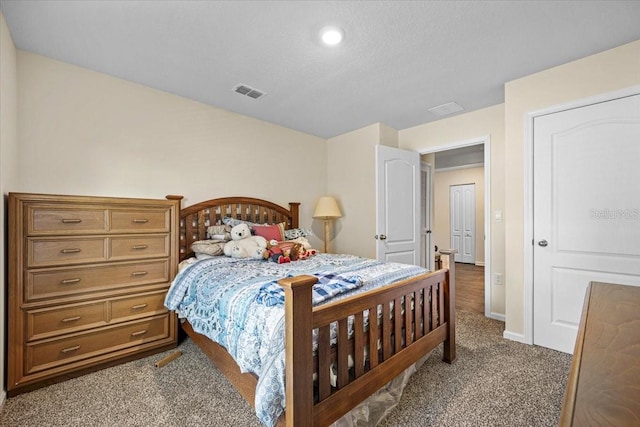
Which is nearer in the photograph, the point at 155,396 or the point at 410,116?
the point at 155,396

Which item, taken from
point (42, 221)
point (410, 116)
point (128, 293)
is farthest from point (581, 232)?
point (42, 221)

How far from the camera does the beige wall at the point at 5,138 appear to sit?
1.76 m

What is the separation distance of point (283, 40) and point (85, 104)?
1.82 metres

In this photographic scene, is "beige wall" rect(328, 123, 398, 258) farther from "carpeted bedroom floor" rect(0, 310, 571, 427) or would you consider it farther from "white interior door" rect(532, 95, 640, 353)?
"carpeted bedroom floor" rect(0, 310, 571, 427)

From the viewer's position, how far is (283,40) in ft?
6.56

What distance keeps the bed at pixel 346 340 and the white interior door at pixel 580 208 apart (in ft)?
3.13

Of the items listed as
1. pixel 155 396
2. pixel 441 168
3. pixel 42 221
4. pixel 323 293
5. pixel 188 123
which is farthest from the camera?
pixel 441 168

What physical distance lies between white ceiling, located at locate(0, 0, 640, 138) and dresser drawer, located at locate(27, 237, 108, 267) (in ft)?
4.74

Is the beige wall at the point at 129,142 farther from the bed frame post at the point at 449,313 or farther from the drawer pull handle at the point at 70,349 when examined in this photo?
the bed frame post at the point at 449,313

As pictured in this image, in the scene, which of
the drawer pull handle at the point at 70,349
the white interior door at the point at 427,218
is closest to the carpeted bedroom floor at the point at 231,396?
the drawer pull handle at the point at 70,349

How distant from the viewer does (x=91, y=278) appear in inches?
83.5

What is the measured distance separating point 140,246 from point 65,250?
0.46 meters

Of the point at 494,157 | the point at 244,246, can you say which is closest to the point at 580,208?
the point at 494,157

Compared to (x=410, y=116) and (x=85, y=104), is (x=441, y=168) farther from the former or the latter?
(x=85, y=104)
